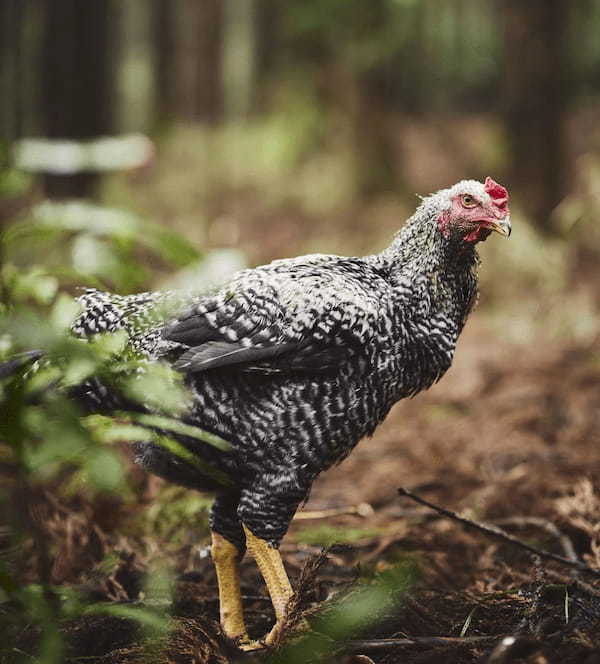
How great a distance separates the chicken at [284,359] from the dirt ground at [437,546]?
33 cm

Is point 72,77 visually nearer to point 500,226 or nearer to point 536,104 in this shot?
point 536,104

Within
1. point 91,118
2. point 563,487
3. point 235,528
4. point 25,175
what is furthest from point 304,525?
point 91,118

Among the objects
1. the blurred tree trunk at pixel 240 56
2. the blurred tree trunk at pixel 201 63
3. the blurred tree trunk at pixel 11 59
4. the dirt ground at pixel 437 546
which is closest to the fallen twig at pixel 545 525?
the dirt ground at pixel 437 546

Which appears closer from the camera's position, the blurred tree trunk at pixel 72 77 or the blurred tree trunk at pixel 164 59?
the blurred tree trunk at pixel 72 77

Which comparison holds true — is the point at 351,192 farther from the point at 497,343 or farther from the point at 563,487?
the point at 563,487

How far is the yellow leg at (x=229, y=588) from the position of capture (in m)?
3.04

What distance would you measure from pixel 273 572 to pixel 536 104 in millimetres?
7634

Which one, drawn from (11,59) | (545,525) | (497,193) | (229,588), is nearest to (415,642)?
(229,588)

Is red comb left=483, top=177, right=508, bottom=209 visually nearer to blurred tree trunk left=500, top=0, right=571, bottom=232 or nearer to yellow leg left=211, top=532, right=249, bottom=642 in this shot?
yellow leg left=211, top=532, right=249, bottom=642

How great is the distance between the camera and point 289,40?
503 inches

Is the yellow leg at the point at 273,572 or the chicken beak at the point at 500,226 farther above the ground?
the chicken beak at the point at 500,226

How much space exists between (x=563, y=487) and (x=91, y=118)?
595cm

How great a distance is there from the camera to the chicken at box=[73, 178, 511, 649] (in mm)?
2975

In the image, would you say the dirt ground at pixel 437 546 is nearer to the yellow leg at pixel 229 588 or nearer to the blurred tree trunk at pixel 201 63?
the yellow leg at pixel 229 588
